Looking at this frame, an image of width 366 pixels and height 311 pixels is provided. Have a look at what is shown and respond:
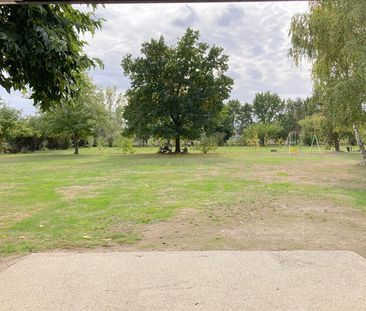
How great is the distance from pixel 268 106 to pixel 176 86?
1919 inches

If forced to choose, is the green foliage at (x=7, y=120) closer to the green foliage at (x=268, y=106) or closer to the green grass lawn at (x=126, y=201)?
the green grass lawn at (x=126, y=201)

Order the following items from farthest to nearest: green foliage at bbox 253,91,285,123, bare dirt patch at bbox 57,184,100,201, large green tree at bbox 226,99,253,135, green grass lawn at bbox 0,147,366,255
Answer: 1. large green tree at bbox 226,99,253,135
2. green foliage at bbox 253,91,285,123
3. bare dirt patch at bbox 57,184,100,201
4. green grass lawn at bbox 0,147,366,255

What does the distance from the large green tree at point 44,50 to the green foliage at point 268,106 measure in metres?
72.3

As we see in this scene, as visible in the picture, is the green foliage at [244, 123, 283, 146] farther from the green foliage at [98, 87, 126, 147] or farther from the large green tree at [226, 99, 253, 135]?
the large green tree at [226, 99, 253, 135]

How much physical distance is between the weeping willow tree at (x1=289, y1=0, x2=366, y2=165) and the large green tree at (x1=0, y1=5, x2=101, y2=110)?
34.4ft

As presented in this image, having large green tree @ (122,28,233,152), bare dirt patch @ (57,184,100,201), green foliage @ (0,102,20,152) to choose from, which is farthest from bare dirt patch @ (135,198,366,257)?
green foliage @ (0,102,20,152)

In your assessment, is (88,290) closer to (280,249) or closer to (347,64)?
(280,249)

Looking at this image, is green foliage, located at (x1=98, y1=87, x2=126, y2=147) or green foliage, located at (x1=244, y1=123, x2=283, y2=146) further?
green foliage, located at (x1=98, y1=87, x2=126, y2=147)

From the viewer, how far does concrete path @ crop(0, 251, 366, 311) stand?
9.24ft

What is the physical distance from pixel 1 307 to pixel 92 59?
116 inches

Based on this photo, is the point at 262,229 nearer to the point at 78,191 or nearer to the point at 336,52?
the point at 78,191

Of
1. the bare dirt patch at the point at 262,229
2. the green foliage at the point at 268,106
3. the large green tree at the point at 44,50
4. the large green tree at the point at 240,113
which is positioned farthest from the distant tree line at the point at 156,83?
the large green tree at the point at 240,113

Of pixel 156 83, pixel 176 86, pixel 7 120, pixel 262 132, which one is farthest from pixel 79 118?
pixel 262 132

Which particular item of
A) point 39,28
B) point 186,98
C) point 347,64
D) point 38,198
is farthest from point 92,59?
point 186,98
